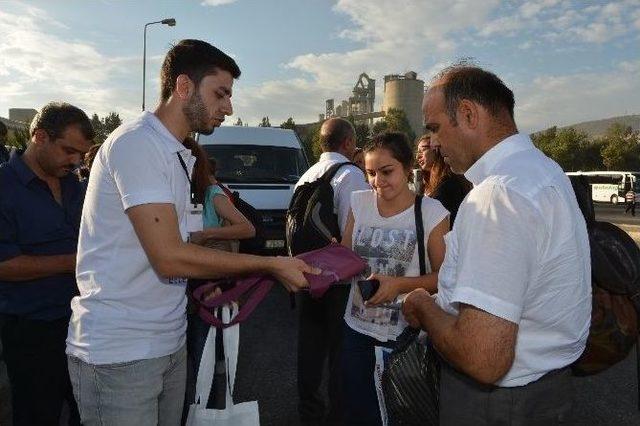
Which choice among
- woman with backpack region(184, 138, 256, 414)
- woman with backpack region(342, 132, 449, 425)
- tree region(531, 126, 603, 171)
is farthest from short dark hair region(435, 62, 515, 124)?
tree region(531, 126, 603, 171)

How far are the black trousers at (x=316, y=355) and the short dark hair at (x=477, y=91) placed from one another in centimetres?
224

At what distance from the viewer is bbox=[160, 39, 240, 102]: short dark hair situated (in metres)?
2.08

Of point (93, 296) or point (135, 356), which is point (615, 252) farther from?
point (93, 296)

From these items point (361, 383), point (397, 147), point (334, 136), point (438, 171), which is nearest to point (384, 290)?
point (361, 383)

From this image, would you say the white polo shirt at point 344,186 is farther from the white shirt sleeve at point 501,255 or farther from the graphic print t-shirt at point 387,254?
the white shirt sleeve at point 501,255

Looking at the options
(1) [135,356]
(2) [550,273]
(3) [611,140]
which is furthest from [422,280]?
(3) [611,140]

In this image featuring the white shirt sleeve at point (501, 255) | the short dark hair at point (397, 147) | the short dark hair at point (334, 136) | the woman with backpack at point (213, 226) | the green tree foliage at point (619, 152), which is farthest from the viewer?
the green tree foliage at point (619, 152)

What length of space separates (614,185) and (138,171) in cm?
4275

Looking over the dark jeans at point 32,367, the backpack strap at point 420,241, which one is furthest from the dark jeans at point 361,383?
the dark jeans at point 32,367

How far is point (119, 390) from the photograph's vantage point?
6.12 ft

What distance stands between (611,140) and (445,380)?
63.1 metres

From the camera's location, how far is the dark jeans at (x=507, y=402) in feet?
5.14

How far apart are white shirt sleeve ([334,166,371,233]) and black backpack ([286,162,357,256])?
5 centimetres

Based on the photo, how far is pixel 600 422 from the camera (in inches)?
153
